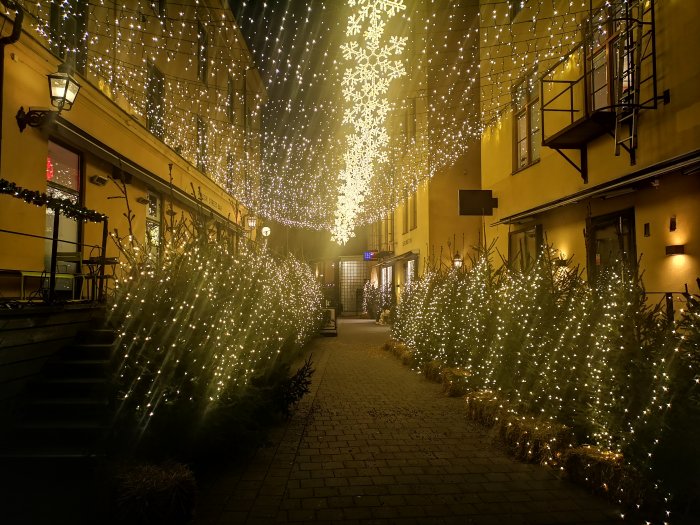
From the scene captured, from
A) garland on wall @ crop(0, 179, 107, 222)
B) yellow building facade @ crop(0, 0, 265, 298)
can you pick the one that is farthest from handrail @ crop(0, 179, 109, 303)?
yellow building facade @ crop(0, 0, 265, 298)

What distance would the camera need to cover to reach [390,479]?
484 cm

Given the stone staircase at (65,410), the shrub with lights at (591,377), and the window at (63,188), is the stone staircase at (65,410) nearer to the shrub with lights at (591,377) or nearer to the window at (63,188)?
the window at (63,188)

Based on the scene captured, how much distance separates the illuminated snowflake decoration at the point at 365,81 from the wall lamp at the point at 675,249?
540 cm

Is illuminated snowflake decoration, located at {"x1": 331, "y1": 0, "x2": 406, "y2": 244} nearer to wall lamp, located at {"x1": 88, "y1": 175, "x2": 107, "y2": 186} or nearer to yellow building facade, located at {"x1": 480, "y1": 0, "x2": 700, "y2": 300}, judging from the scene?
yellow building facade, located at {"x1": 480, "y1": 0, "x2": 700, "y2": 300}

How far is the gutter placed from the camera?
22.3 ft

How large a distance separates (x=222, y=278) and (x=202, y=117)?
1274 cm

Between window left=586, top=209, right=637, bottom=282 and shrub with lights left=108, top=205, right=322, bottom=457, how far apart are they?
19.7 ft

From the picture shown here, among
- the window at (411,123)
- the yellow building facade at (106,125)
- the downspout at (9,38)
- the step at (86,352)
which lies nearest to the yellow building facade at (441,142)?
the window at (411,123)

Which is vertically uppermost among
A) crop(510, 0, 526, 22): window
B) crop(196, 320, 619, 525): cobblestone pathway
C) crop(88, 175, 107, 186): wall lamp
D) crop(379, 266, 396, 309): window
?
crop(510, 0, 526, 22): window

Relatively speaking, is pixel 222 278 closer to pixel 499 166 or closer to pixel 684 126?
pixel 684 126

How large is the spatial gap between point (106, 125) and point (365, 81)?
5769 mm

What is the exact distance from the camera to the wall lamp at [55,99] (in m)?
7.83

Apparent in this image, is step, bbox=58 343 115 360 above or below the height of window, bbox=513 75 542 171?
below

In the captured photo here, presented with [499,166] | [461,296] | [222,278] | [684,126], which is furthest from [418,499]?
[499,166]
